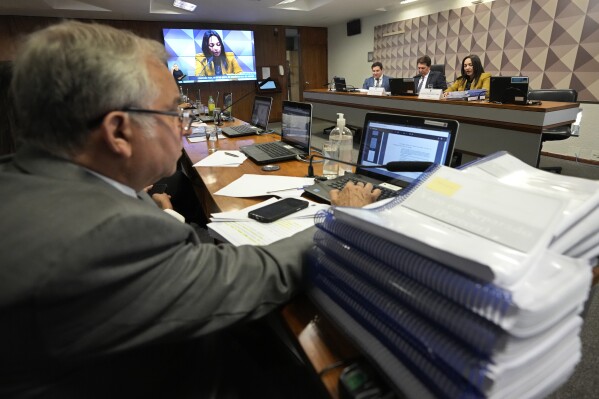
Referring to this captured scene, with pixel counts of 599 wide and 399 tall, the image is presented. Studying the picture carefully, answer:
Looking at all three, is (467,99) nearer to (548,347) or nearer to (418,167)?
(418,167)

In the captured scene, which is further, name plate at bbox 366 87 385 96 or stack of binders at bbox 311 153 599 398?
name plate at bbox 366 87 385 96

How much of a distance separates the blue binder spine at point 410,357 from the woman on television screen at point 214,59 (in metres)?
7.78

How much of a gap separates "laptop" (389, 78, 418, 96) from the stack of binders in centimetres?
403

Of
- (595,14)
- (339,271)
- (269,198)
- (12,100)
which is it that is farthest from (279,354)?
(595,14)

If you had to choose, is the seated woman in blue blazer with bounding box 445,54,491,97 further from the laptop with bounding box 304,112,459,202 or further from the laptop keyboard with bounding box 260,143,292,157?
the laptop with bounding box 304,112,459,202

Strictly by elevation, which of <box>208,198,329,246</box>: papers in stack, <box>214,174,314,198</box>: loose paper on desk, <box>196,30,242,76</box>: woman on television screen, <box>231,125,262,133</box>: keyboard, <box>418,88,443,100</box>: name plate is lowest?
<box>208,198,329,246</box>: papers in stack

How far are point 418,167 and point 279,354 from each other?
0.65 m

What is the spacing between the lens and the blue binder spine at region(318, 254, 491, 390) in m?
0.38

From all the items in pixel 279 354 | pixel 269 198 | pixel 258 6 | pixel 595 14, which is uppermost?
pixel 258 6

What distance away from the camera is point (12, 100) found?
0.61 meters

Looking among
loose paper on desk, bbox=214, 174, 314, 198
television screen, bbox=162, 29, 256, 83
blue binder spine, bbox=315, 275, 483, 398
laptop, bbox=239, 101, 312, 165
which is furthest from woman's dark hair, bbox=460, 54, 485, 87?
television screen, bbox=162, 29, 256, 83

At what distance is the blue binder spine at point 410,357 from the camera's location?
0.40 metres

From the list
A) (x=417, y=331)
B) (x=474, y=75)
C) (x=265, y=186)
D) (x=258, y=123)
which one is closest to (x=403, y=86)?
(x=474, y=75)

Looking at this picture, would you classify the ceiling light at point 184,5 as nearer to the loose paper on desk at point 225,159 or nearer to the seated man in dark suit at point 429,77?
the seated man in dark suit at point 429,77
